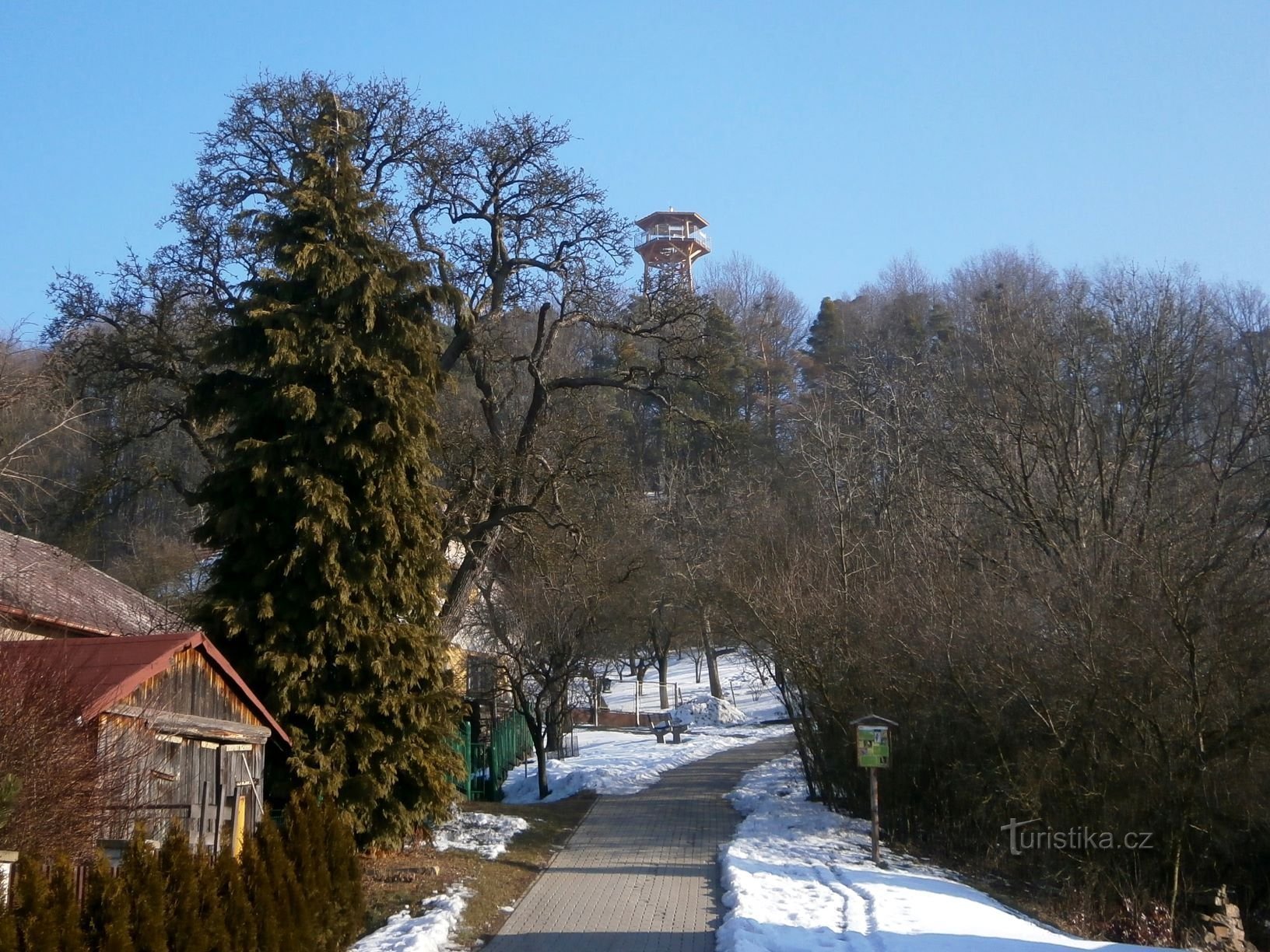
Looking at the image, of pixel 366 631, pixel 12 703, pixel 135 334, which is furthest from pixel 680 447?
pixel 12 703

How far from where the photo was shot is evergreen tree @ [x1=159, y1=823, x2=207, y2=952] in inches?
284

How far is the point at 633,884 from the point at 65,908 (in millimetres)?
8847

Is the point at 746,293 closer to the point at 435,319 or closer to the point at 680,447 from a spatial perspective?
the point at 680,447

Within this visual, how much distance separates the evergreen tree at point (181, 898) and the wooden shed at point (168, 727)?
91 centimetres

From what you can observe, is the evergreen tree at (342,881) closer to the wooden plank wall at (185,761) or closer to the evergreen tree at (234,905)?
the wooden plank wall at (185,761)

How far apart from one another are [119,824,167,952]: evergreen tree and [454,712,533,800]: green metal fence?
1718 centimetres

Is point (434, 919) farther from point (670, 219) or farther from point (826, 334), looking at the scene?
point (670, 219)

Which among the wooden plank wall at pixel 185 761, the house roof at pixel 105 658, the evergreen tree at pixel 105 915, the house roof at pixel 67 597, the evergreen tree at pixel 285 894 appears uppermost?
the house roof at pixel 67 597

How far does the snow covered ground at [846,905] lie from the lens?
10.5 meters

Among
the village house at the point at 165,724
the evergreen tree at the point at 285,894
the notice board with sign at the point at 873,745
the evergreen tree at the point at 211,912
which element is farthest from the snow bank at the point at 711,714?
the evergreen tree at the point at 211,912

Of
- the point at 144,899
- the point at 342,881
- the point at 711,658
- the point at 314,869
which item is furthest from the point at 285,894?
the point at 711,658

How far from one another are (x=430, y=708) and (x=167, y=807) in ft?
20.6

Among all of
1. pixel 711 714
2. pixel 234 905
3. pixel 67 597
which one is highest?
pixel 67 597

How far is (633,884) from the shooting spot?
14.0m
